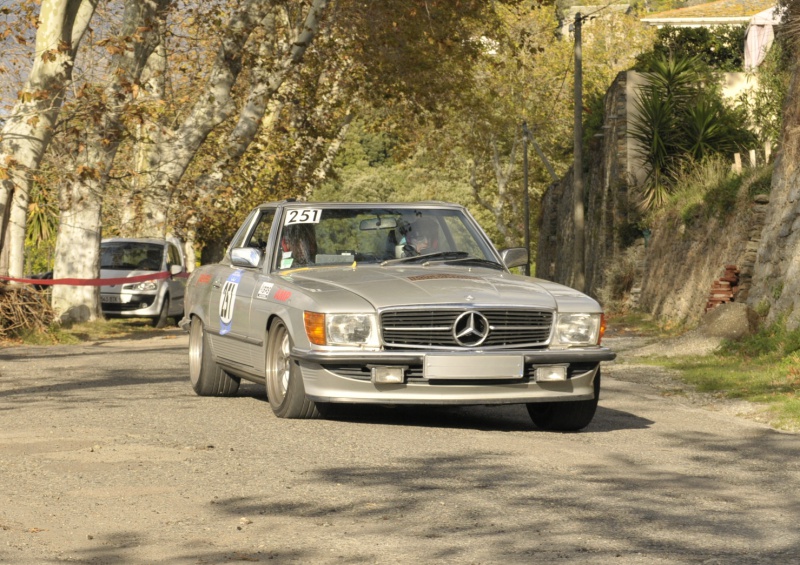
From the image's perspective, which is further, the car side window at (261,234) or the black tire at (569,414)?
the car side window at (261,234)

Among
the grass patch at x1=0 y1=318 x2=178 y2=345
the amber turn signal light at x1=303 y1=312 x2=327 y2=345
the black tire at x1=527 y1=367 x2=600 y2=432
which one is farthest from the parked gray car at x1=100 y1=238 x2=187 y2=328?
the amber turn signal light at x1=303 y1=312 x2=327 y2=345

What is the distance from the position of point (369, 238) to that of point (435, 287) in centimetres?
135

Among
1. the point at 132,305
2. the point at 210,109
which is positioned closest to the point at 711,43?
the point at 210,109

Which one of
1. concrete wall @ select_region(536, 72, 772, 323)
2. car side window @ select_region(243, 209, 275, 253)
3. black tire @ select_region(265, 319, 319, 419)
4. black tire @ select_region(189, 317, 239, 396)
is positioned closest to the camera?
black tire @ select_region(265, 319, 319, 419)

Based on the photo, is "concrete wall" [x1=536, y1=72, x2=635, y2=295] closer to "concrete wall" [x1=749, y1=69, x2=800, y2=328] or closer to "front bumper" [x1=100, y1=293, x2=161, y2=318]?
"front bumper" [x1=100, y1=293, x2=161, y2=318]

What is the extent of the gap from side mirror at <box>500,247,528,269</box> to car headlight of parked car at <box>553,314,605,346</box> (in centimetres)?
131

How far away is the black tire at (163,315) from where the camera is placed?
94.2 ft

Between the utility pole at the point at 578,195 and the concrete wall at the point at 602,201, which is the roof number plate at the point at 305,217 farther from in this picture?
the utility pole at the point at 578,195

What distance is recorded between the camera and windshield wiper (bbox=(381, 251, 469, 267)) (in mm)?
11031

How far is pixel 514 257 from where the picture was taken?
11352mm

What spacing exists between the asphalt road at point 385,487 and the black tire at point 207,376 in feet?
1.30

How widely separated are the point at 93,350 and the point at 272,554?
15.1 meters

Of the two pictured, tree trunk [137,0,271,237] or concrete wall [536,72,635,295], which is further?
concrete wall [536,72,635,295]

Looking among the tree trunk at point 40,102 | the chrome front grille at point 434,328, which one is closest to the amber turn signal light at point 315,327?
the chrome front grille at point 434,328
